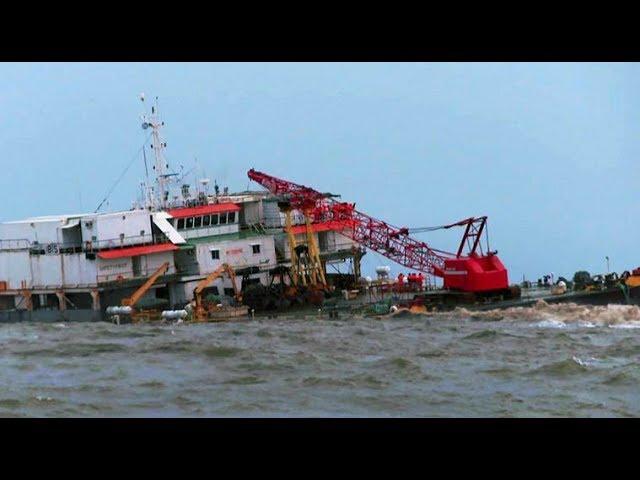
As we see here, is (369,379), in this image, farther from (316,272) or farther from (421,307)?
(316,272)

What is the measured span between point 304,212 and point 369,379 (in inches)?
1290

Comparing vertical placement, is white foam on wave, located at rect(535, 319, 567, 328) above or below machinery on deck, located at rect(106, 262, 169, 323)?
below

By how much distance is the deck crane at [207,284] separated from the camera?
53.2 metres

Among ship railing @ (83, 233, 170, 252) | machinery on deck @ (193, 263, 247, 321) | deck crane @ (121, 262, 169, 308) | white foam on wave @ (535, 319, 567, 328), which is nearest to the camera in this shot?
white foam on wave @ (535, 319, 567, 328)

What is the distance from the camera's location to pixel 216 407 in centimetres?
2264

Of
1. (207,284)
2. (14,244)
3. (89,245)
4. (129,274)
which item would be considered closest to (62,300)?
(89,245)

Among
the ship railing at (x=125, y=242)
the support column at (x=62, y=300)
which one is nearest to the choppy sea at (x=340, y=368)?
the support column at (x=62, y=300)

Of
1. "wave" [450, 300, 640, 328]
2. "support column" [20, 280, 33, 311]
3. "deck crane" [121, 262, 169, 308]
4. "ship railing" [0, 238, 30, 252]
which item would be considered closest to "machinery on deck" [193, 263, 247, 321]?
"deck crane" [121, 262, 169, 308]

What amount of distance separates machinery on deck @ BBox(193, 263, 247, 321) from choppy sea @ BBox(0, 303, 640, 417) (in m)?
4.90

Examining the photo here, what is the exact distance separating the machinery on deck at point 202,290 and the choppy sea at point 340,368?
193 inches

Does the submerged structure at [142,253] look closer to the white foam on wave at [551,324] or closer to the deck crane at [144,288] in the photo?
the deck crane at [144,288]

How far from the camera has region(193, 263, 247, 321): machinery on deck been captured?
53.2 meters

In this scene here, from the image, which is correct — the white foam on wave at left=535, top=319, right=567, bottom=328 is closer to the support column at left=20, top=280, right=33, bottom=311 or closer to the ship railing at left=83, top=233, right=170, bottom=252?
the ship railing at left=83, top=233, right=170, bottom=252
